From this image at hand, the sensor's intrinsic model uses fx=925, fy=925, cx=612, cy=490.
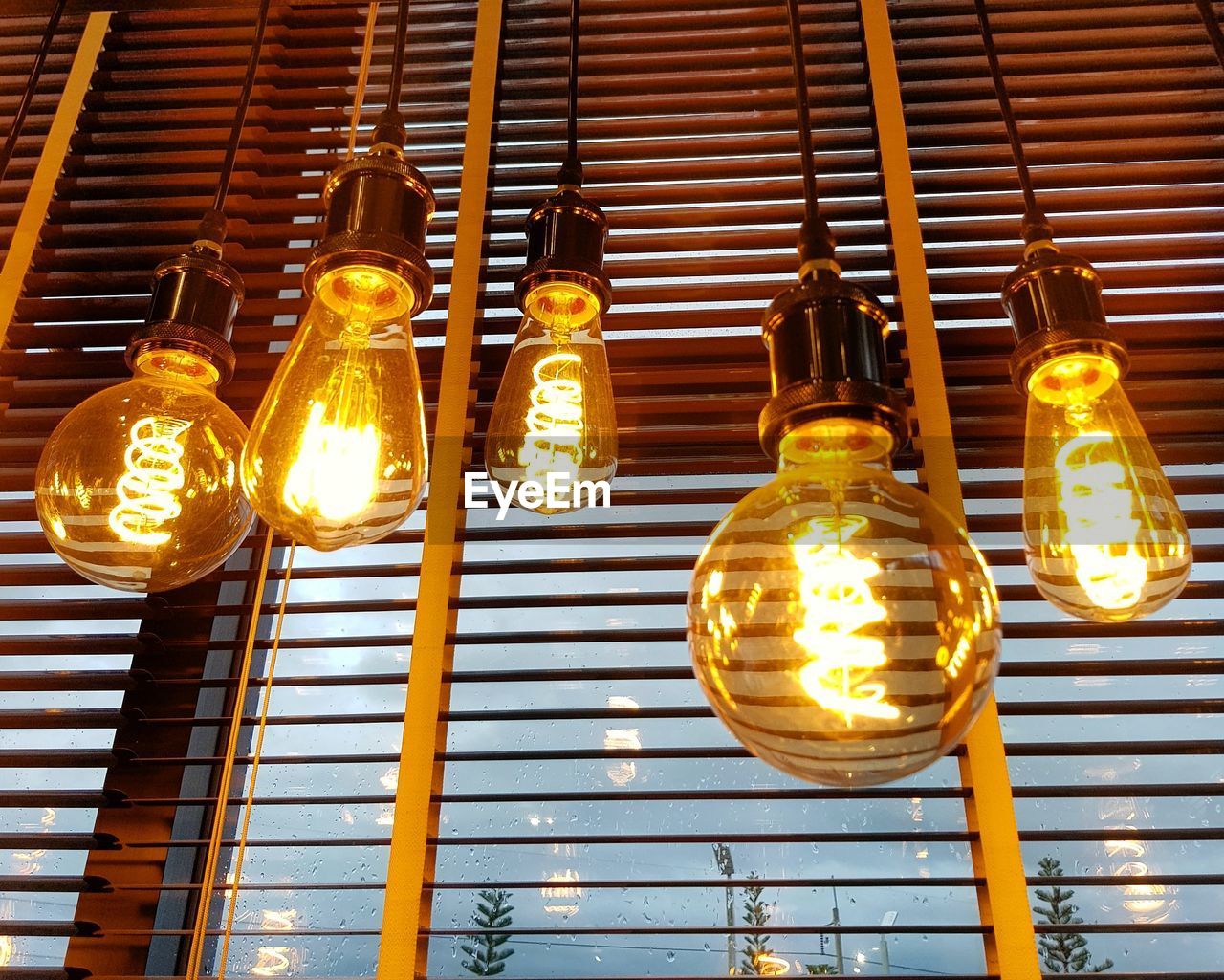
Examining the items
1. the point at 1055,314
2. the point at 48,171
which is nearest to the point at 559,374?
the point at 1055,314

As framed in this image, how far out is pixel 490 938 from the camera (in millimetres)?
1506

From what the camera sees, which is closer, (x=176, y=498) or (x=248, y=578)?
(x=176, y=498)

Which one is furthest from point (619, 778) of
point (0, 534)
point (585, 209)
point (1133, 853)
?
point (0, 534)

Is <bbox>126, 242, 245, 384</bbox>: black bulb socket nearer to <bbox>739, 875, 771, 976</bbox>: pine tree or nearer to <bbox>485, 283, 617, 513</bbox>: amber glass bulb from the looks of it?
<bbox>485, 283, 617, 513</bbox>: amber glass bulb

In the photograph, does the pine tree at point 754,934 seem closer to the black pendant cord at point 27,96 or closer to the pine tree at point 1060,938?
the pine tree at point 1060,938

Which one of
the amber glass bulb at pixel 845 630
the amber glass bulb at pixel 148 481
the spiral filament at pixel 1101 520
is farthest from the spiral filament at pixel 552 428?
the spiral filament at pixel 1101 520

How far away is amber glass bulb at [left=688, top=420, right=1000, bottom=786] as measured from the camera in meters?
0.61

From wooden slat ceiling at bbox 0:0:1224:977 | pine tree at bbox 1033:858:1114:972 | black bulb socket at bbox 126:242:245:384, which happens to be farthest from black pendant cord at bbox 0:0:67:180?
pine tree at bbox 1033:858:1114:972

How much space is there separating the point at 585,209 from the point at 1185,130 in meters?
1.64

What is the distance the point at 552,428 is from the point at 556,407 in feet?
0.08

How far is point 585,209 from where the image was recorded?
1095 mm

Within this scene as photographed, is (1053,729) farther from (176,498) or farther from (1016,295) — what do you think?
(176,498)

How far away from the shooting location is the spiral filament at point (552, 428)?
42.9 inches

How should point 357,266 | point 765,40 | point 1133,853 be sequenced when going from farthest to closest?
point 765,40 → point 1133,853 → point 357,266
